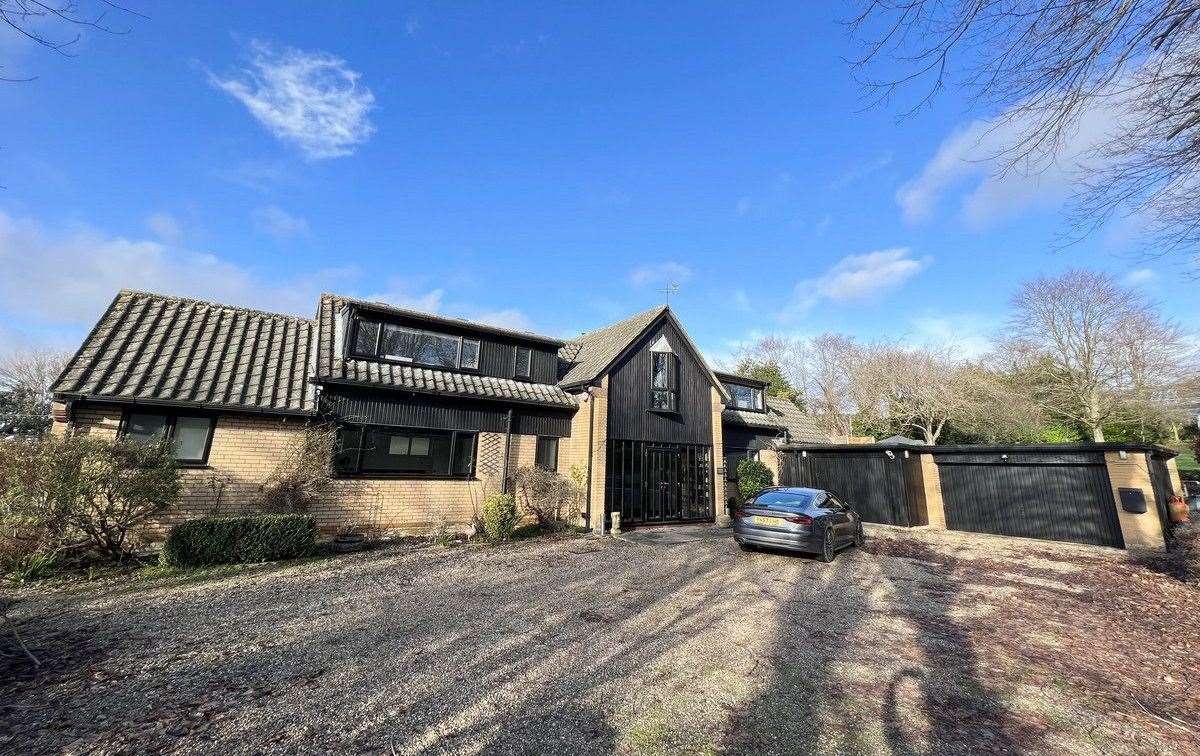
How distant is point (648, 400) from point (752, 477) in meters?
5.75

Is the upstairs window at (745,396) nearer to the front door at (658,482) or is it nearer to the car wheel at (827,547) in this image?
the front door at (658,482)

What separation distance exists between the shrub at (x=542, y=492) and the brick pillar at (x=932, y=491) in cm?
1328

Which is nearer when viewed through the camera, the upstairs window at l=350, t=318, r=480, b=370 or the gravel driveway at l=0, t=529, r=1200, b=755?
the gravel driveway at l=0, t=529, r=1200, b=755

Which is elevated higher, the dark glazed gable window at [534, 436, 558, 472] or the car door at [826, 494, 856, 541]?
the dark glazed gable window at [534, 436, 558, 472]

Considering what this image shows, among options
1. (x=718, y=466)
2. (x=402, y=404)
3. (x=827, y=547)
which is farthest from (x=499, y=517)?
(x=718, y=466)

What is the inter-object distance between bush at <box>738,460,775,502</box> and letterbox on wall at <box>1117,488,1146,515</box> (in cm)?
949

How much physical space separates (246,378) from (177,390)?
1.29 m

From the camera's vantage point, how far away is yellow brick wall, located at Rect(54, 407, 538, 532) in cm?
976

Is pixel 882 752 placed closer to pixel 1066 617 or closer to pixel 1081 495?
pixel 1066 617

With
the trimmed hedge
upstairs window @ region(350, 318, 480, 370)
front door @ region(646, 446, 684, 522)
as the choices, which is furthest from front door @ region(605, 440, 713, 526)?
the trimmed hedge

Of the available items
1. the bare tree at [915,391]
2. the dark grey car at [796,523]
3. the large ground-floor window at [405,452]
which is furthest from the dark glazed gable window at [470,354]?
the bare tree at [915,391]

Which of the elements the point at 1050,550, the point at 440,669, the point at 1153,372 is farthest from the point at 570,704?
the point at 1153,372

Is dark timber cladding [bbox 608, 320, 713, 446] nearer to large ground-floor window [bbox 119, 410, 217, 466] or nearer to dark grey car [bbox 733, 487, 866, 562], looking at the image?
dark grey car [bbox 733, 487, 866, 562]

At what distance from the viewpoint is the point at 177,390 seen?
1005 cm
